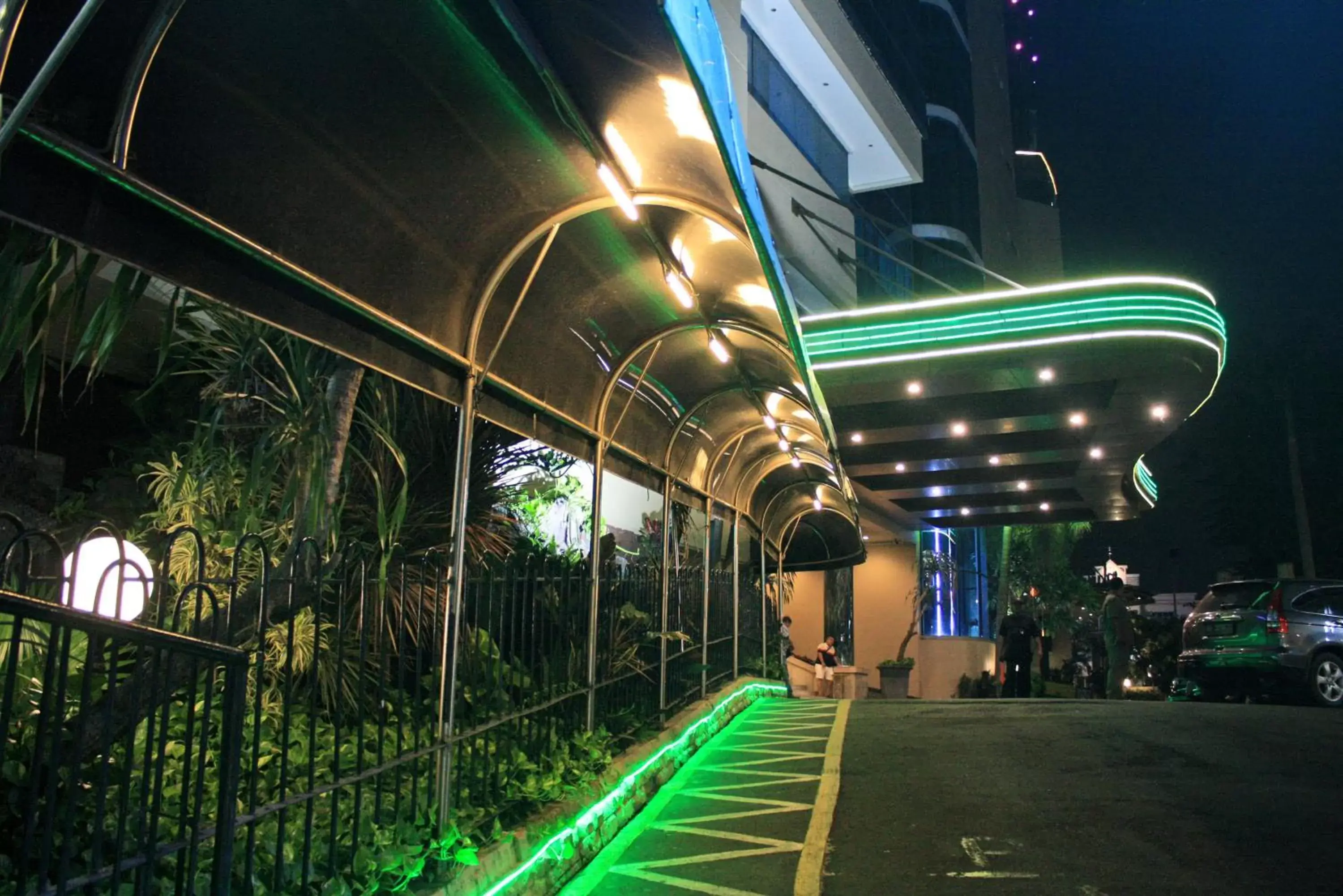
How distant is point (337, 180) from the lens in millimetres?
4223

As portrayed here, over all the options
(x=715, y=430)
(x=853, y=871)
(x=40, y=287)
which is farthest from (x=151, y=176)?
(x=715, y=430)

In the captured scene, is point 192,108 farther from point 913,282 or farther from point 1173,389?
point 913,282

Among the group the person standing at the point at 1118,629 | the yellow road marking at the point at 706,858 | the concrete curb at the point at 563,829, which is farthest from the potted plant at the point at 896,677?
the yellow road marking at the point at 706,858

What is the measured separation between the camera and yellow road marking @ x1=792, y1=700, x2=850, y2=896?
5043mm

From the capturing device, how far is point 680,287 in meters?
6.27

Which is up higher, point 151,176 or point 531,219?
point 531,219

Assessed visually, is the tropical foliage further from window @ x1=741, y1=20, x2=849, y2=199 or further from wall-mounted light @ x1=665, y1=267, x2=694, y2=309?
window @ x1=741, y1=20, x2=849, y2=199

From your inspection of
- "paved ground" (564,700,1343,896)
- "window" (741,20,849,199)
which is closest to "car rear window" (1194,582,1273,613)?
"paved ground" (564,700,1343,896)

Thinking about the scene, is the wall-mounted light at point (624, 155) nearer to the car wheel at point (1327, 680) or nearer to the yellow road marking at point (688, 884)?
the yellow road marking at point (688, 884)

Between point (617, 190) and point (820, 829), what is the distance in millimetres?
4212

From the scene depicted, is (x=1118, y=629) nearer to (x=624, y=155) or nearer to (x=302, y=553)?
(x=624, y=155)

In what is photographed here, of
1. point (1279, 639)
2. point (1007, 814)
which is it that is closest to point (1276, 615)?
point (1279, 639)

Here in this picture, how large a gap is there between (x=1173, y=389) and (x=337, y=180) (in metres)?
12.0

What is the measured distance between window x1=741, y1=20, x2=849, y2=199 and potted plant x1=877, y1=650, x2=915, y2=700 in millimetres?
10525
